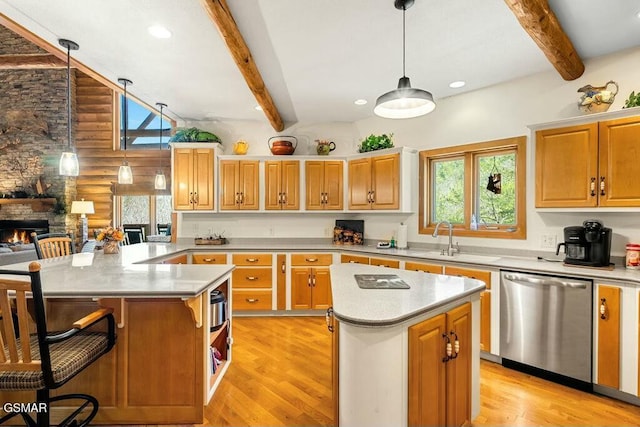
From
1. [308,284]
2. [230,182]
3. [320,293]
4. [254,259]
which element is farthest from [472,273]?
[230,182]

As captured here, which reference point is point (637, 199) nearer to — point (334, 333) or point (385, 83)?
point (385, 83)

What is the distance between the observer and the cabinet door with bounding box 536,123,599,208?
2.58 meters

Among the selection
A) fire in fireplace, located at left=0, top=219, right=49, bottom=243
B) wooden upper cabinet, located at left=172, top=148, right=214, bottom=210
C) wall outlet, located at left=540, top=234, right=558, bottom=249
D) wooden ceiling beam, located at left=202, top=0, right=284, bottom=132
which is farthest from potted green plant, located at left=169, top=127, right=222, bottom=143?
fire in fireplace, located at left=0, top=219, right=49, bottom=243

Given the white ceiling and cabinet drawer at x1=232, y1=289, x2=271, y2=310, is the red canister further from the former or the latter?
cabinet drawer at x1=232, y1=289, x2=271, y2=310

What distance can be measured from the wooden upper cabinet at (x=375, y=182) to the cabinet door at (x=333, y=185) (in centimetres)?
14

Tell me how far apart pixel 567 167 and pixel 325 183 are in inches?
104

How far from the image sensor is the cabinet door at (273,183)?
4410 mm

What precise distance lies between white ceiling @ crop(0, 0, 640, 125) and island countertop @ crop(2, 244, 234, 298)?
6.03ft

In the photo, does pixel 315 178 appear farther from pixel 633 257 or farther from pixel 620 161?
pixel 633 257

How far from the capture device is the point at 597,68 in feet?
9.17

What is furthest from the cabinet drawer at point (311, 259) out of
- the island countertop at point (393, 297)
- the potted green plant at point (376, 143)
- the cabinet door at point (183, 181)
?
the island countertop at point (393, 297)

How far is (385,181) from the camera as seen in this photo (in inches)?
157

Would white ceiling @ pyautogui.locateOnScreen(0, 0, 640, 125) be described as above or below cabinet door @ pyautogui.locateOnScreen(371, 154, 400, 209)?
above

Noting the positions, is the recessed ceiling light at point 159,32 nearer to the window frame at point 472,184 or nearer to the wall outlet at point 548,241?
the window frame at point 472,184
